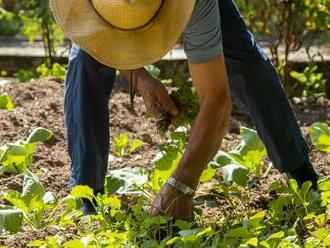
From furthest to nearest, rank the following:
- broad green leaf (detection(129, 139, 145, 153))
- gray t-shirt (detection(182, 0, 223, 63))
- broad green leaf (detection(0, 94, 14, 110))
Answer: broad green leaf (detection(0, 94, 14, 110))
broad green leaf (detection(129, 139, 145, 153))
gray t-shirt (detection(182, 0, 223, 63))

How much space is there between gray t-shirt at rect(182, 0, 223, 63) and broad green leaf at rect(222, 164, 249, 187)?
2.80ft

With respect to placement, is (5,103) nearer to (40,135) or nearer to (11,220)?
(40,135)

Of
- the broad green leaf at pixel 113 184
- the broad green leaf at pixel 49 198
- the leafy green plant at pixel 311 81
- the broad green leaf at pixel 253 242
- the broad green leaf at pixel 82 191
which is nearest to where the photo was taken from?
the broad green leaf at pixel 253 242

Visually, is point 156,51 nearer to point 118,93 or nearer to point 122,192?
point 122,192

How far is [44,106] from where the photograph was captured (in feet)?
18.8

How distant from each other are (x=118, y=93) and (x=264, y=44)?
2.99 metres

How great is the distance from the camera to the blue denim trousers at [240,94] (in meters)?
3.81

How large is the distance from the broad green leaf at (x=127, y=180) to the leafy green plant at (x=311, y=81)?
2723 mm

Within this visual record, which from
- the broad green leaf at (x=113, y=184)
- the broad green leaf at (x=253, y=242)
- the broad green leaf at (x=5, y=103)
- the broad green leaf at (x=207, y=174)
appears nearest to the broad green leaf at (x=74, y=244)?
the broad green leaf at (x=253, y=242)

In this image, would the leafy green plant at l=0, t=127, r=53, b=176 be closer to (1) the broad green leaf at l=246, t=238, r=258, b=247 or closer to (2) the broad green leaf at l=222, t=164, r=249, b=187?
(2) the broad green leaf at l=222, t=164, r=249, b=187

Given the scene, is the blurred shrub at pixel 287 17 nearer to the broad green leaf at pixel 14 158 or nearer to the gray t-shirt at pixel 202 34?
the broad green leaf at pixel 14 158

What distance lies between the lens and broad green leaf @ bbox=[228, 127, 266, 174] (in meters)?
4.23

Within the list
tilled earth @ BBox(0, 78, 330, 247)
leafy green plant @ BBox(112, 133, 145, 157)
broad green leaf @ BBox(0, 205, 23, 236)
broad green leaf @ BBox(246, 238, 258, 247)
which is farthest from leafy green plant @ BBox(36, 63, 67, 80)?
broad green leaf @ BBox(246, 238, 258, 247)

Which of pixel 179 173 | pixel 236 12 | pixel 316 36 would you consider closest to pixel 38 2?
pixel 316 36
